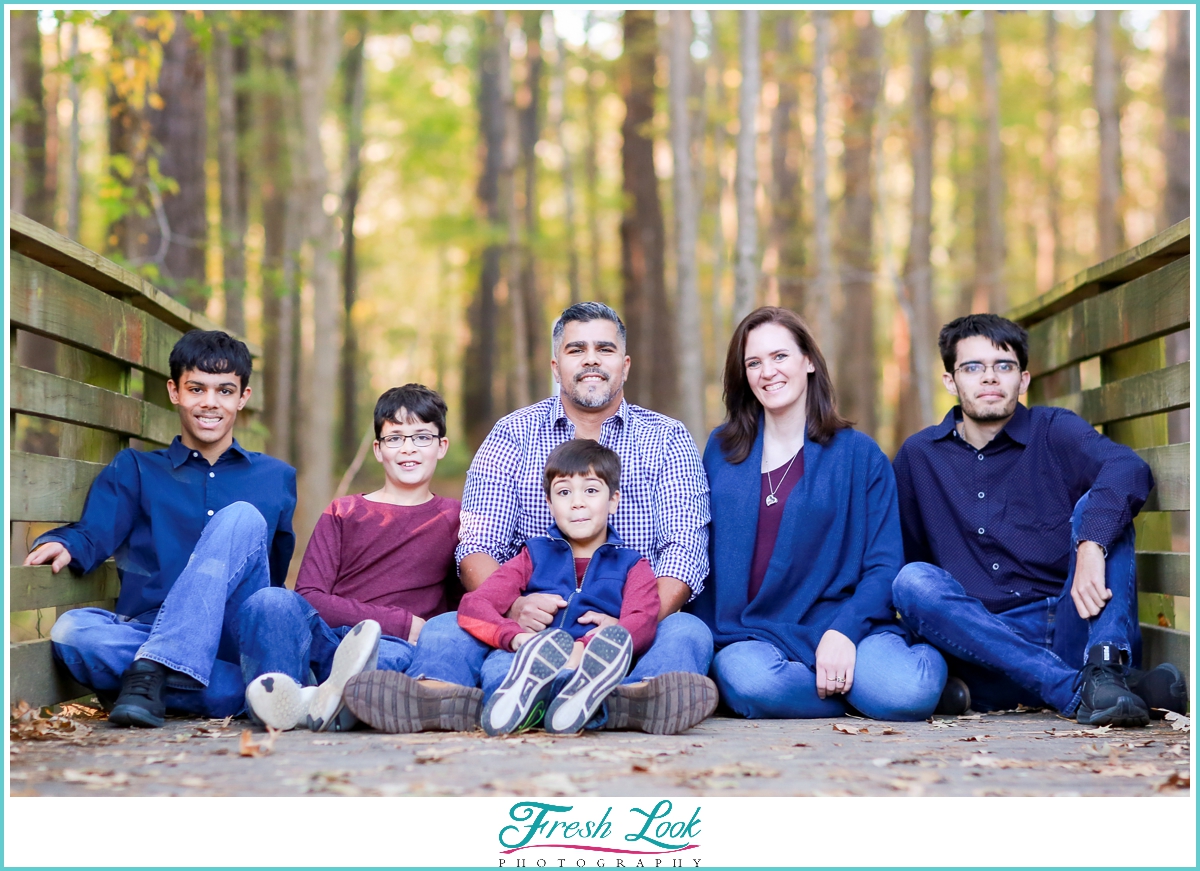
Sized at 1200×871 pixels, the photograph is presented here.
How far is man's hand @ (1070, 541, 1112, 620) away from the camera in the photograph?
3.62 m

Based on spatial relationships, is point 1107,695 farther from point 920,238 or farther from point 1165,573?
point 920,238

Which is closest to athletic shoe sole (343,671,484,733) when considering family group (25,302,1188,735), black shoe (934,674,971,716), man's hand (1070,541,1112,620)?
family group (25,302,1188,735)

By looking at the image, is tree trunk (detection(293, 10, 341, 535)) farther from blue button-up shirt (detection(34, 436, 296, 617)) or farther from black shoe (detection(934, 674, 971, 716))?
black shoe (detection(934, 674, 971, 716))

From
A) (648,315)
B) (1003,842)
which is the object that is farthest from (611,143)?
(1003,842)

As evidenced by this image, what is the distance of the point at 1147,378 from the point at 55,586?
13.4 feet

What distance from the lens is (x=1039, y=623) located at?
12.9 feet

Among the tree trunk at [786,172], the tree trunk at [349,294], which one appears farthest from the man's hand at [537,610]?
the tree trunk at [349,294]

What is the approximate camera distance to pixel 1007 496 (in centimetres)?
408

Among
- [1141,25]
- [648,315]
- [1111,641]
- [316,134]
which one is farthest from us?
[1141,25]

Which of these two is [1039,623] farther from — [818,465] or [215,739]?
[215,739]

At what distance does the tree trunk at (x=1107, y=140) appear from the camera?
13.5 meters

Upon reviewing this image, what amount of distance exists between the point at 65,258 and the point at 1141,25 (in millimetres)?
22742

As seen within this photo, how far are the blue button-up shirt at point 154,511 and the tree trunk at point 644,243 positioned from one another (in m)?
9.16

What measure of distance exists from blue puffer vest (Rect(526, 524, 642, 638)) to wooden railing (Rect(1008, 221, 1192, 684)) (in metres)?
1.98
